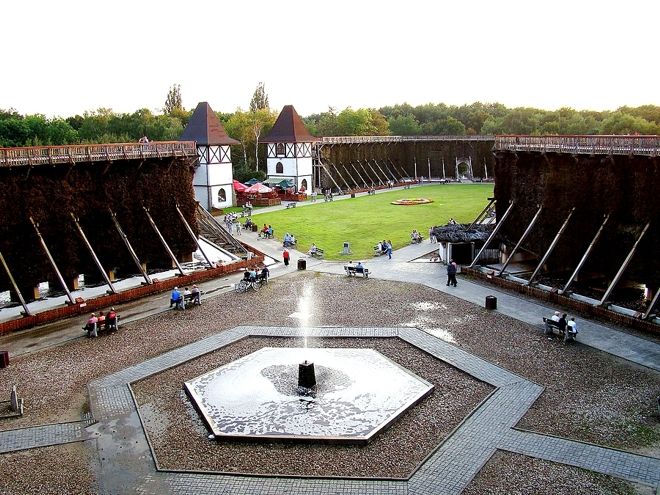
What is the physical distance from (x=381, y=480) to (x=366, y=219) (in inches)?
1412

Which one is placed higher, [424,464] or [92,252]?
[92,252]

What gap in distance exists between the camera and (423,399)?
15773 millimetres

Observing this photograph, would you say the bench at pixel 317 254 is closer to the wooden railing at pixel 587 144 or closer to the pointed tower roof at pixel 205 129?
the wooden railing at pixel 587 144

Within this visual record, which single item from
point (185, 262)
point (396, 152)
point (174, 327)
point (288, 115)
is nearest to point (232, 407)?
point (174, 327)

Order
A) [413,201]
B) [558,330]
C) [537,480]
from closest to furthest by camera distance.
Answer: [537,480], [558,330], [413,201]

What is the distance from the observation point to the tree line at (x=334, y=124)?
73.6 metres

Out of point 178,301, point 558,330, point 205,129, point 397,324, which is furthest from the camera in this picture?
point 205,129

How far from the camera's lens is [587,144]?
25.9 m

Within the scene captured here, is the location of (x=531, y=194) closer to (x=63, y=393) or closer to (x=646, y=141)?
(x=646, y=141)

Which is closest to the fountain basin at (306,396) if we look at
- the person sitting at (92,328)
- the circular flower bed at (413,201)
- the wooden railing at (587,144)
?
the person sitting at (92,328)

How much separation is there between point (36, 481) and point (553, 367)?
1432cm

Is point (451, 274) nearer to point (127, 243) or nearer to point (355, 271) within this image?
point (355, 271)

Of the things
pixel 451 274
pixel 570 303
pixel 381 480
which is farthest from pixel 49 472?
pixel 570 303

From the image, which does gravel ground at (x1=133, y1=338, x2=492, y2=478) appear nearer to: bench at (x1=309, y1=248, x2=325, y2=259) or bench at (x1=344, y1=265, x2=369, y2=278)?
bench at (x1=344, y1=265, x2=369, y2=278)
